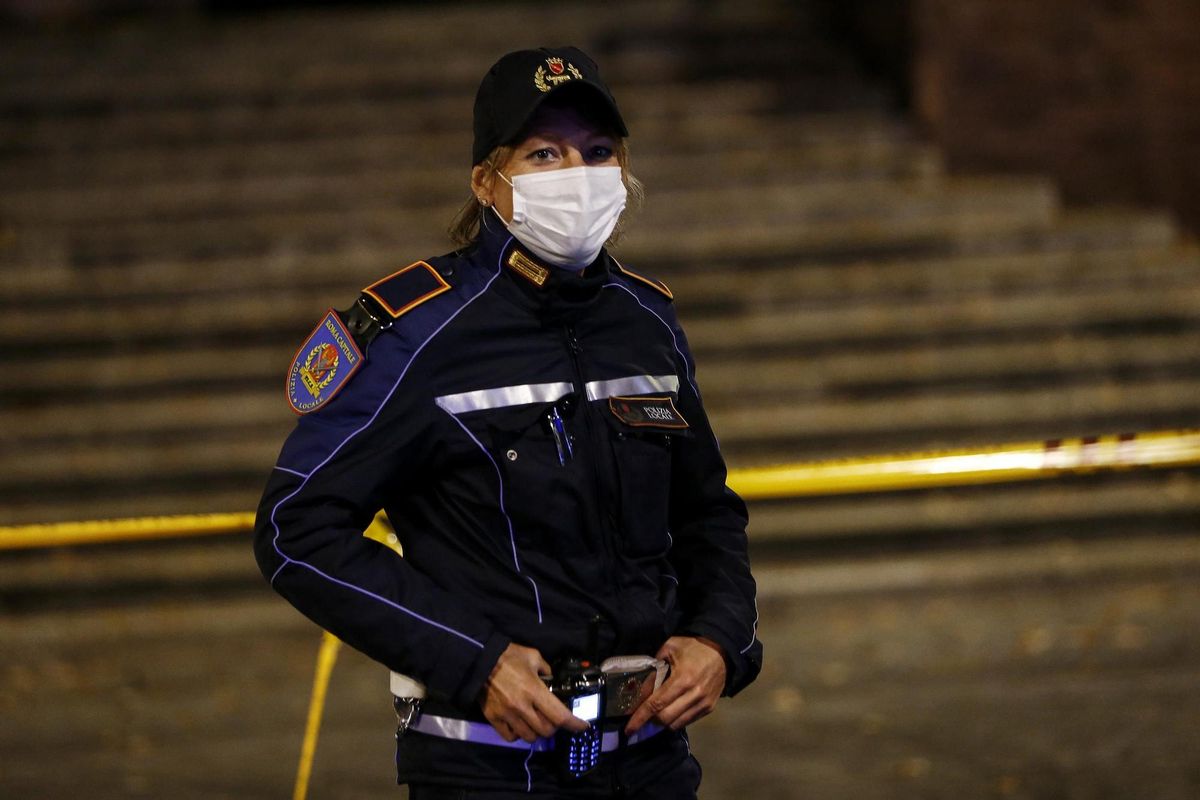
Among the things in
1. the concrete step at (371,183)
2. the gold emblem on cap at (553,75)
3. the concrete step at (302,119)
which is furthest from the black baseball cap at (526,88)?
the concrete step at (302,119)

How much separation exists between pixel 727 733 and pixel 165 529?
2.41 meters

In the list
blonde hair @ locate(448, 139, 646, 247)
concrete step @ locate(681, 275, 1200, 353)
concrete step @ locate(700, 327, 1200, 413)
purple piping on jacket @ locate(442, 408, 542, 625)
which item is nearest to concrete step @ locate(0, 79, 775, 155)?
concrete step @ locate(681, 275, 1200, 353)

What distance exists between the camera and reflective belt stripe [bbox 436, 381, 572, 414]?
2342 mm

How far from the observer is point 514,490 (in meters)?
2.33

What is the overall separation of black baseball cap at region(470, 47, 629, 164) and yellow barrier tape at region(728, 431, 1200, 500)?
2.60 meters

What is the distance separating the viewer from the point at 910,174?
9898mm

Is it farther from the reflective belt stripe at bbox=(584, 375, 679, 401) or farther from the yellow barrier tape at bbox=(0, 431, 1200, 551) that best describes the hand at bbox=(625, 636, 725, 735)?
the yellow barrier tape at bbox=(0, 431, 1200, 551)

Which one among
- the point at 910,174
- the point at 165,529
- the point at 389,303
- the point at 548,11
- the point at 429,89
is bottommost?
the point at 165,529

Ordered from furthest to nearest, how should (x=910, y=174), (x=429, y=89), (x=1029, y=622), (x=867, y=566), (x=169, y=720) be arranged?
(x=429, y=89), (x=910, y=174), (x=867, y=566), (x=1029, y=622), (x=169, y=720)

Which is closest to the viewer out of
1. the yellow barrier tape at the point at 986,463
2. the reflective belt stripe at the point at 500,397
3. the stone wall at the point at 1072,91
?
the reflective belt stripe at the point at 500,397

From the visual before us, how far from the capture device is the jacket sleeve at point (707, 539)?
8.40ft

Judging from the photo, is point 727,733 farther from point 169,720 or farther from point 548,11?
point 548,11

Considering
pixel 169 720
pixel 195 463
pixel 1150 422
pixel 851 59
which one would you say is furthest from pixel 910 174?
pixel 169 720

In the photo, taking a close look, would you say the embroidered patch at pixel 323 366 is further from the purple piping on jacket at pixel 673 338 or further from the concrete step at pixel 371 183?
the concrete step at pixel 371 183
